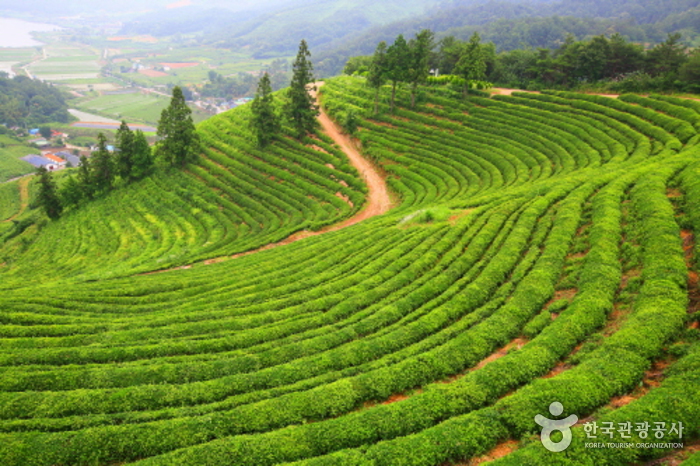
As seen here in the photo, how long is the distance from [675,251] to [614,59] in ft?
212

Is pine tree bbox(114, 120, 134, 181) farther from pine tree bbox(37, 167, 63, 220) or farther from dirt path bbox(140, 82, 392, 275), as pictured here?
dirt path bbox(140, 82, 392, 275)

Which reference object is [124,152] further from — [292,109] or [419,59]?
[419,59]

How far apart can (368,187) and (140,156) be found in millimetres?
37981

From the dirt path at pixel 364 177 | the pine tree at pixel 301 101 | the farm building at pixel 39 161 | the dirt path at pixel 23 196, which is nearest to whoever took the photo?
the dirt path at pixel 364 177

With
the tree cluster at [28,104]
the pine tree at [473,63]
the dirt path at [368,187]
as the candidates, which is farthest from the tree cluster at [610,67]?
the tree cluster at [28,104]

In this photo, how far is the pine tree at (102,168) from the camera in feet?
190

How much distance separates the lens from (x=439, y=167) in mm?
50438

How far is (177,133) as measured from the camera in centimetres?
5800

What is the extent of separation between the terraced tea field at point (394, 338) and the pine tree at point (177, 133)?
81.7ft

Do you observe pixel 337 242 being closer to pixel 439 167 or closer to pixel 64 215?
pixel 439 167

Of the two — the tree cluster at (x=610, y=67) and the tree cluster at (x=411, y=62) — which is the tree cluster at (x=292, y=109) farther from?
the tree cluster at (x=610, y=67)

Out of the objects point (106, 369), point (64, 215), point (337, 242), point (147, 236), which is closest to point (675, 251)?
point (337, 242)

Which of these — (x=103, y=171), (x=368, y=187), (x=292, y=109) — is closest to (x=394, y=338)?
(x=368, y=187)

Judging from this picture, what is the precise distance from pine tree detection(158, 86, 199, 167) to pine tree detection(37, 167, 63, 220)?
55.1 ft
